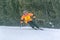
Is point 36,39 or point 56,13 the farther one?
point 56,13

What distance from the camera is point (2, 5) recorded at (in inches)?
463

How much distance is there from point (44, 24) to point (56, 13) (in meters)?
0.68

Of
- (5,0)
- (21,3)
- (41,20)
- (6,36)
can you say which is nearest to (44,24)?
(41,20)

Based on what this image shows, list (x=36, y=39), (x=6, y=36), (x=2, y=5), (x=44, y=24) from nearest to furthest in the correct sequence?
(x=36, y=39) < (x=6, y=36) < (x=44, y=24) < (x=2, y=5)

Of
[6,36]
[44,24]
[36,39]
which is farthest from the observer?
[44,24]

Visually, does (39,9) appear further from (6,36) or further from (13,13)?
(6,36)

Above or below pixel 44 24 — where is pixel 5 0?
above

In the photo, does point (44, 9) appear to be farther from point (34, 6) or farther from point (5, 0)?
point (5, 0)

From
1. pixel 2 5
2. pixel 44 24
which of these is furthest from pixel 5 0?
pixel 44 24

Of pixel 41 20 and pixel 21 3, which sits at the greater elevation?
pixel 21 3

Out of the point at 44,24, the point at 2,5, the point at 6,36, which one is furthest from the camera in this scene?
the point at 2,5

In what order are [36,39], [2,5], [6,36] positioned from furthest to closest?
[2,5] < [6,36] < [36,39]

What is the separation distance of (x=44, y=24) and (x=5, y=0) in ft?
6.67

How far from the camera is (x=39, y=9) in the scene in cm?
1142
